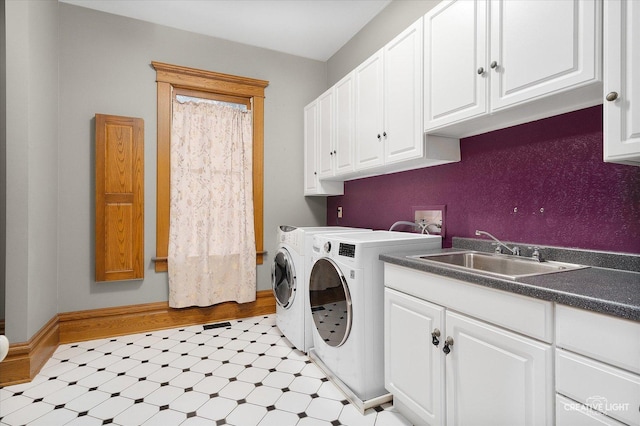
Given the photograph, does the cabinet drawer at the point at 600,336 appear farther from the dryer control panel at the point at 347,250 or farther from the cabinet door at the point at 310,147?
the cabinet door at the point at 310,147

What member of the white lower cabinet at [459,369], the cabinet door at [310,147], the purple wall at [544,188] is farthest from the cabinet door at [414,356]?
the cabinet door at [310,147]

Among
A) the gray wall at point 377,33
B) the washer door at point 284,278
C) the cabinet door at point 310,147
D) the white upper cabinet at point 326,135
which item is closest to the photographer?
the gray wall at point 377,33

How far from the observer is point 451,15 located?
62.4 inches

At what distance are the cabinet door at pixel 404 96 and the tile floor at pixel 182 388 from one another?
Answer: 4.94ft

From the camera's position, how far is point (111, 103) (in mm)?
2684

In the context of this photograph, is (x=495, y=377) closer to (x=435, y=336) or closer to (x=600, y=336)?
(x=435, y=336)

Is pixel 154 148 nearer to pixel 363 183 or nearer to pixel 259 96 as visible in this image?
pixel 259 96

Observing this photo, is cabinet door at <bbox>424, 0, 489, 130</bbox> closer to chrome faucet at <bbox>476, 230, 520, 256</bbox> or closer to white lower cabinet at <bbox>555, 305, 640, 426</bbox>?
chrome faucet at <bbox>476, 230, 520, 256</bbox>

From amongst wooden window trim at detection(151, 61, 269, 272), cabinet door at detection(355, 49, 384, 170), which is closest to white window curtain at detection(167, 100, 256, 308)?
wooden window trim at detection(151, 61, 269, 272)

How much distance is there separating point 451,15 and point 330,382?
7.20ft

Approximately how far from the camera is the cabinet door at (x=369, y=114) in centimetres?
215

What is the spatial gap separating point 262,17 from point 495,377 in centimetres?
305

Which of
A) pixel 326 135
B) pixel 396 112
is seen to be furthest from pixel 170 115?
pixel 396 112

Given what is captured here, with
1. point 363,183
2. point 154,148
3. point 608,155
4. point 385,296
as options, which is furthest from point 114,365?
point 608,155
